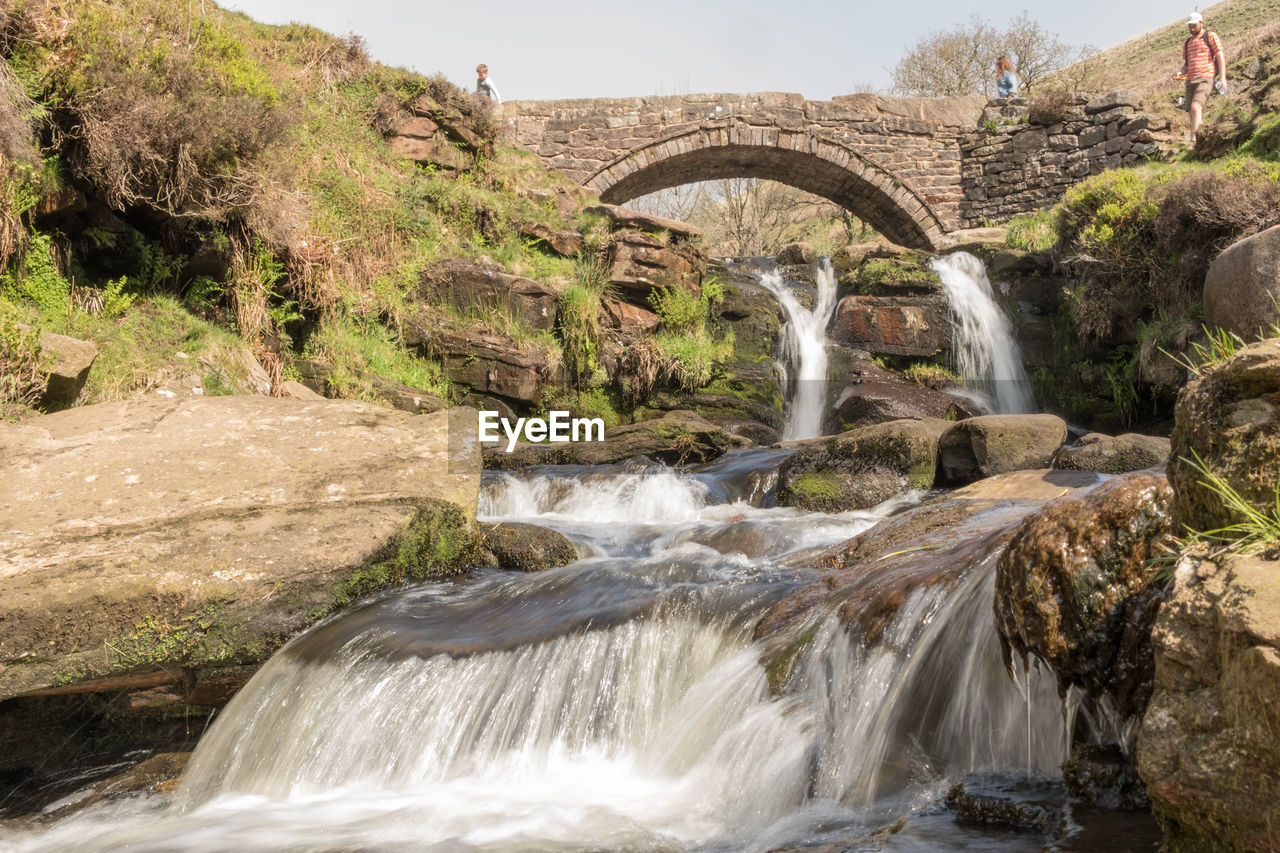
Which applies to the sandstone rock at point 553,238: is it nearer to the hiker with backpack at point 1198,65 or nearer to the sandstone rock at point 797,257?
the sandstone rock at point 797,257

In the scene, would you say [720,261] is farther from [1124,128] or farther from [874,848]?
[874,848]

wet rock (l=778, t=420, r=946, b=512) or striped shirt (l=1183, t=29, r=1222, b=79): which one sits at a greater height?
striped shirt (l=1183, t=29, r=1222, b=79)

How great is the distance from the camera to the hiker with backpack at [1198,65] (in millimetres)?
13836

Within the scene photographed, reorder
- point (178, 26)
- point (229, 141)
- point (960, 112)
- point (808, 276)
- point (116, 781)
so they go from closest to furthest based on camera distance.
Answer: point (116, 781), point (229, 141), point (178, 26), point (808, 276), point (960, 112)

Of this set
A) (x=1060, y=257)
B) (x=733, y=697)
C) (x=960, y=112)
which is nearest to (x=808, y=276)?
(x=1060, y=257)

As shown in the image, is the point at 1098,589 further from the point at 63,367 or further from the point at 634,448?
the point at 634,448

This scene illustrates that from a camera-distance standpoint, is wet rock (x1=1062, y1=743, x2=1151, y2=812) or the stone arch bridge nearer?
wet rock (x1=1062, y1=743, x2=1151, y2=812)

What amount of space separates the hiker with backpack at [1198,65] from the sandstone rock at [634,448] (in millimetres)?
10087

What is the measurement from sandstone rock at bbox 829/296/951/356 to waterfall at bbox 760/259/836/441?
45 centimetres

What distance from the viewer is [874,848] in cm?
230

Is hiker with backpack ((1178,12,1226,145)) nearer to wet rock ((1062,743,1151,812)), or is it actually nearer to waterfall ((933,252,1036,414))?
waterfall ((933,252,1036,414))

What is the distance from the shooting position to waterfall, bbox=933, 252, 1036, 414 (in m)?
12.1

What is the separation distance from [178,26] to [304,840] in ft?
26.2

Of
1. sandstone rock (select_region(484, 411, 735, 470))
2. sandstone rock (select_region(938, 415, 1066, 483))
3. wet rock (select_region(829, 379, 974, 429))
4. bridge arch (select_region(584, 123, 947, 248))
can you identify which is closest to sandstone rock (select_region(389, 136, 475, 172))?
bridge arch (select_region(584, 123, 947, 248))
